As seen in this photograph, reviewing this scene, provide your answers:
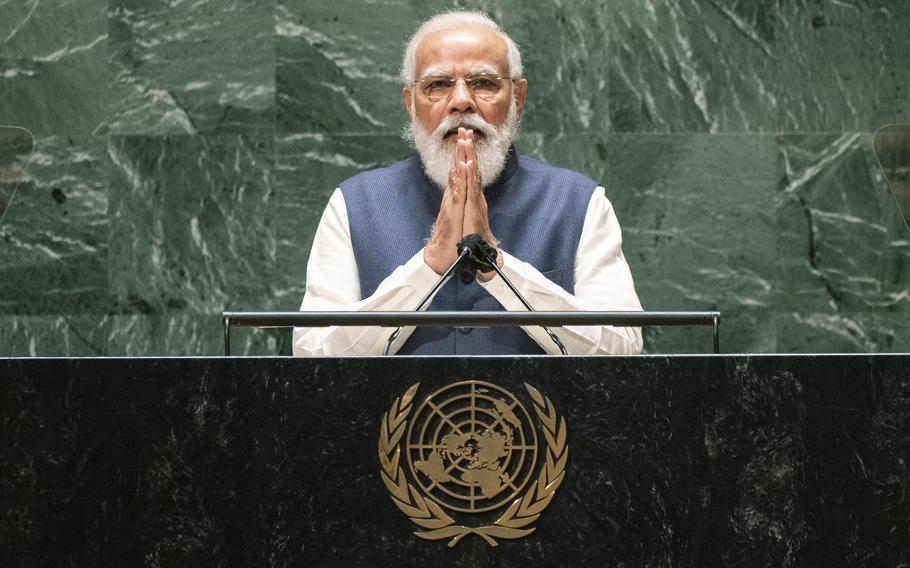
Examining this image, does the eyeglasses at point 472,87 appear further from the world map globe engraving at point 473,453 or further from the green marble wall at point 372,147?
the world map globe engraving at point 473,453

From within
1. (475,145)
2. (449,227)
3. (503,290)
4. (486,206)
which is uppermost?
(475,145)

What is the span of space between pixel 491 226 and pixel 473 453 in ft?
4.94

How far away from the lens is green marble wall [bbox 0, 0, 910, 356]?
4.61 meters

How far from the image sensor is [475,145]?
140 inches

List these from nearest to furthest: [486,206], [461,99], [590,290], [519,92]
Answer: [486,206]
[590,290]
[461,99]
[519,92]

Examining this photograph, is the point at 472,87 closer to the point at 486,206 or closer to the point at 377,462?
the point at 486,206

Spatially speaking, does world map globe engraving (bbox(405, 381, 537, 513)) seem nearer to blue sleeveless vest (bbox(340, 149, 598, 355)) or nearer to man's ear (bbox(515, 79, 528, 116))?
blue sleeveless vest (bbox(340, 149, 598, 355))

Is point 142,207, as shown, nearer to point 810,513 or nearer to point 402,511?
point 402,511

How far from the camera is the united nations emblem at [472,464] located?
84.4 inches

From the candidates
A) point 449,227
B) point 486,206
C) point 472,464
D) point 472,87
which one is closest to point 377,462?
point 472,464

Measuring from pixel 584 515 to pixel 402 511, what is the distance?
0.32 meters

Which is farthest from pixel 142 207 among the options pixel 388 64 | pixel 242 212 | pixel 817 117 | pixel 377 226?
pixel 817 117

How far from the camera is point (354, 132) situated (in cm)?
462

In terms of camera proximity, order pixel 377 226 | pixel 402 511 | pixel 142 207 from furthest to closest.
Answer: pixel 142 207
pixel 377 226
pixel 402 511
